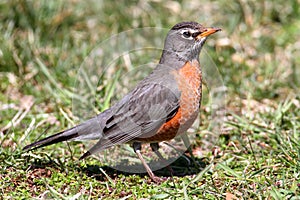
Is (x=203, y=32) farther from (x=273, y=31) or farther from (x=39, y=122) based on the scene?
(x=273, y=31)

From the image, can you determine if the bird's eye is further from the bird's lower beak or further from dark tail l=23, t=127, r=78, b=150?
dark tail l=23, t=127, r=78, b=150

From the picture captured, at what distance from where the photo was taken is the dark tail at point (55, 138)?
211 inches

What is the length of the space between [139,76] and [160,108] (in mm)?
2173

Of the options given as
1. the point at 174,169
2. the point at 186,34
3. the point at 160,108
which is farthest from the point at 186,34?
the point at 174,169

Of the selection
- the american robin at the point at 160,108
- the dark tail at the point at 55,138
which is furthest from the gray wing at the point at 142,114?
the dark tail at the point at 55,138

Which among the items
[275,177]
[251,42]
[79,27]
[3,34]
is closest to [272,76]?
[251,42]

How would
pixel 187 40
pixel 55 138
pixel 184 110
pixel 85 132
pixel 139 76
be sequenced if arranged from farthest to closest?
pixel 139 76 < pixel 187 40 < pixel 85 132 < pixel 55 138 < pixel 184 110

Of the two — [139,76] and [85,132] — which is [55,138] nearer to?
[85,132]

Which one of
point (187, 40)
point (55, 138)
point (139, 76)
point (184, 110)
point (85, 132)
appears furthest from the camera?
point (139, 76)

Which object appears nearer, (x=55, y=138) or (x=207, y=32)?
(x=55, y=138)

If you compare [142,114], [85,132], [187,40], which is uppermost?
[187,40]

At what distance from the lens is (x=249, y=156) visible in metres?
5.85

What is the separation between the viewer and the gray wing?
5344 mm

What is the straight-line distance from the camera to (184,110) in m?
5.31
